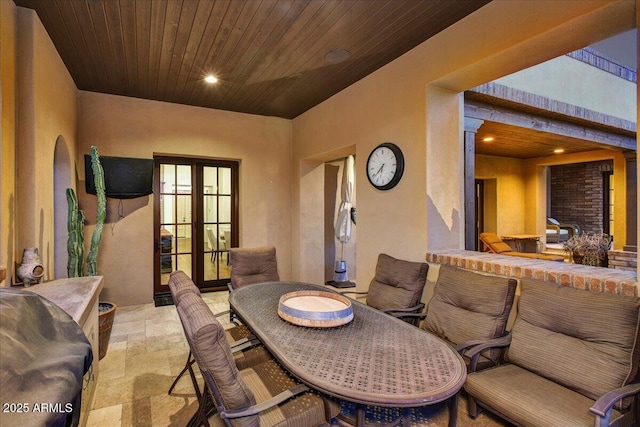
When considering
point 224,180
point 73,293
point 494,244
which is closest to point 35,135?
point 73,293

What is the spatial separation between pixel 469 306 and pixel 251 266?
236cm

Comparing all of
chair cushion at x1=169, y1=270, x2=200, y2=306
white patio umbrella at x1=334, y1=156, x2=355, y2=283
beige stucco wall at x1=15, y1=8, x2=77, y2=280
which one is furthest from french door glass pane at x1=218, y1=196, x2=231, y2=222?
chair cushion at x1=169, y1=270, x2=200, y2=306

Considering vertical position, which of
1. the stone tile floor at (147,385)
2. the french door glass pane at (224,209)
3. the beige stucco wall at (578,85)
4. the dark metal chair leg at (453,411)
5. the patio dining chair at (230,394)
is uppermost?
the beige stucco wall at (578,85)

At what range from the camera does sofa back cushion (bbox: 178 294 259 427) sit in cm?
134

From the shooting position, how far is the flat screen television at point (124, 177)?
426 cm

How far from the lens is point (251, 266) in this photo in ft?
12.4

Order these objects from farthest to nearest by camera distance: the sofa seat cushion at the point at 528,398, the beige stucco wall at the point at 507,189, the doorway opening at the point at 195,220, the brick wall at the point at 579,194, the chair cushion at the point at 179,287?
the brick wall at the point at 579,194 → the beige stucco wall at the point at 507,189 → the doorway opening at the point at 195,220 → the chair cushion at the point at 179,287 → the sofa seat cushion at the point at 528,398

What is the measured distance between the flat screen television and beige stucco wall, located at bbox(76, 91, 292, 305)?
0.17 metres

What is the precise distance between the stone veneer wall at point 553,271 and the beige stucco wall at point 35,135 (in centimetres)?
342

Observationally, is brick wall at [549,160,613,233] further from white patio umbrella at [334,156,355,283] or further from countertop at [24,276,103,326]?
countertop at [24,276,103,326]

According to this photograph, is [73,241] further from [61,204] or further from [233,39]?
[233,39]

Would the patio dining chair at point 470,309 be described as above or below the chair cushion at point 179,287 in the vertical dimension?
below

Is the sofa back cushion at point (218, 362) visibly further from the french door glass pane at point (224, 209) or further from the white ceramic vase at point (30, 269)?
the french door glass pane at point (224, 209)

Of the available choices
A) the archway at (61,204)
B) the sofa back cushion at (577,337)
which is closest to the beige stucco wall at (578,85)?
the sofa back cushion at (577,337)
